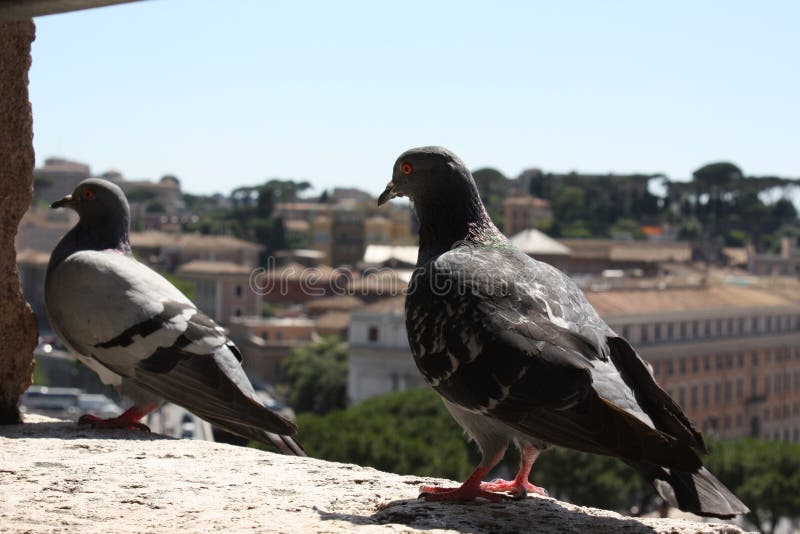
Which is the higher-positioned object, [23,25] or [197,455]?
[23,25]

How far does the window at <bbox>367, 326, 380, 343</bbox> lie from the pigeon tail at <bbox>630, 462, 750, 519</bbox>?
43.0 m

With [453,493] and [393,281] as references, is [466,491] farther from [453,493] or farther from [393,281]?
[393,281]

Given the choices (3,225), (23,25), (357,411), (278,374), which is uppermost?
(23,25)

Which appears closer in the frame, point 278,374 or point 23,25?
point 23,25


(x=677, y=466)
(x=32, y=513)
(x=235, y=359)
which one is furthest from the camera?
(x=235, y=359)

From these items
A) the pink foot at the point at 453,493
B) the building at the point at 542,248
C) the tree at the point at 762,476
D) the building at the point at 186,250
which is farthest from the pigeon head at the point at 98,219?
the building at the point at 186,250

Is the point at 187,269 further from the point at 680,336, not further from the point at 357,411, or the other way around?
the point at 357,411

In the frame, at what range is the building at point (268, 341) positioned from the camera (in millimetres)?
62969

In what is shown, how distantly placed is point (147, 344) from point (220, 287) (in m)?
68.8

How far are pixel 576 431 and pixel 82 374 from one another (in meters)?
49.0

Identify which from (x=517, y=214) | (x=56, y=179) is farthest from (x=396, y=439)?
(x=56, y=179)

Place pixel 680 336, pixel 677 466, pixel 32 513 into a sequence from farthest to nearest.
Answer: pixel 680 336
pixel 32 513
pixel 677 466

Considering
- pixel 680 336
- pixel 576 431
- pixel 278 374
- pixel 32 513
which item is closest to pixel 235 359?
pixel 32 513

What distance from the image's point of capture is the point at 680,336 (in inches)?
1908
